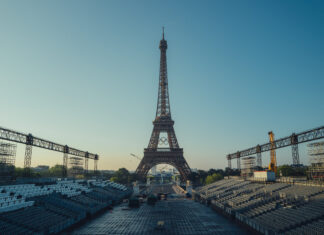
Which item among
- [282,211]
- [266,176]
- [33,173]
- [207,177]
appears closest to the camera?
[282,211]

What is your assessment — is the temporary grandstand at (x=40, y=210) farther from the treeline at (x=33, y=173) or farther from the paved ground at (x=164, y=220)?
the treeline at (x=33, y=173)

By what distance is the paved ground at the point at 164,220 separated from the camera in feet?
75.2

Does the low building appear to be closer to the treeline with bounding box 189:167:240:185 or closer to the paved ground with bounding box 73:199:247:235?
the paved ground with bounding box 73:199:247:235

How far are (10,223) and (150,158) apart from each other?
→ 58.7m

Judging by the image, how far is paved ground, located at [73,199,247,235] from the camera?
22922mm

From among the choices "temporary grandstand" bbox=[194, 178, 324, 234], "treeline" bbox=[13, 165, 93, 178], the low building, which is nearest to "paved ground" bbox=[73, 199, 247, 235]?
"temporary grandstand" bbox=[194, 178, 324, 234]

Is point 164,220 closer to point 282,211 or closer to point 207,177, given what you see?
point 282,211

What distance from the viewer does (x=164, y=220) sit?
2800cm

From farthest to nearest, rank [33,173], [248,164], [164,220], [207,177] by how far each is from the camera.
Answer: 1. [207,177]
2. [33,173]
3. [248,164]
4. [164,220]

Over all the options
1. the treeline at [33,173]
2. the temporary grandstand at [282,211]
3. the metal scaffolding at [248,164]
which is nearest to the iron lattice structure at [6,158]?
the treeline at [33,173]

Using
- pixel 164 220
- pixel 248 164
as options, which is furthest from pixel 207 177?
pixel 164 220

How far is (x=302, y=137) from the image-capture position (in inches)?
1480

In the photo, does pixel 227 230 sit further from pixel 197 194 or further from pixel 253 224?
pixel 197 194

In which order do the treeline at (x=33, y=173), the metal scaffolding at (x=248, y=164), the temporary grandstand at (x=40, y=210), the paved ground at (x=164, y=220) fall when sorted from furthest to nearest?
the metal scaffolding at (x=248, y=164) → the treeline at (x=33, y=173) → the paved ground at (x=164, y=220) → the temporary grandstand at (x=40, y=210)
